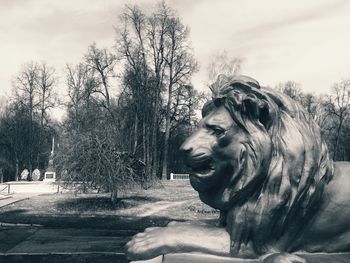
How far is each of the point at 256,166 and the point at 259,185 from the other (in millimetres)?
144

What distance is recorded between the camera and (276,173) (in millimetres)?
3029

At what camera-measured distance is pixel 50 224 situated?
47.0 ft

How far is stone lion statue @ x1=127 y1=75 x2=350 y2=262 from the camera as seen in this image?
3.03 meters

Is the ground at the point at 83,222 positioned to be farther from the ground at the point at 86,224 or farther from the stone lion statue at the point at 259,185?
the stone lion statue at the point at 259,185

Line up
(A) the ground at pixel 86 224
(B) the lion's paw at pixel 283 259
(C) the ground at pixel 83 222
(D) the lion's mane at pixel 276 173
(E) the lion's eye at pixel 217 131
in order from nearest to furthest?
(B) the lion's paw at pixel 283 259, (D) the lion's mane at pixel 276 173, (E) the lion's eye at pixel 217 131, (A) the ground at pixel 86 224, (C) the ground at pixel 83 222

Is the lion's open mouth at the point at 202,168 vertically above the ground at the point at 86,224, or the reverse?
the lion's open mouth at the point at 202,168

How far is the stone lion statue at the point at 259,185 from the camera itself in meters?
3.03

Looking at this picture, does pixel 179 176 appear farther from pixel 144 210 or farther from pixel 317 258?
pixel 317 258

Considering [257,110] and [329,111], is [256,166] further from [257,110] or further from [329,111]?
[329,111]

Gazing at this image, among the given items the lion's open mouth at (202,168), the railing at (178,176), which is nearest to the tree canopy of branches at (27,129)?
the railing at (178,176)

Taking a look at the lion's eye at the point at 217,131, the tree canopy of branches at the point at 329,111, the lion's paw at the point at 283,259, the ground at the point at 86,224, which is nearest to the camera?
the lion's paw at the point at 283,259

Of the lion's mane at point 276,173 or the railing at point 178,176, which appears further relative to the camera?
the railing at point 178,176

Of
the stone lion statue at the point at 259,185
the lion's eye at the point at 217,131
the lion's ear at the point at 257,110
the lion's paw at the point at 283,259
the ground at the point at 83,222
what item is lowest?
the ground at the point at 83,222

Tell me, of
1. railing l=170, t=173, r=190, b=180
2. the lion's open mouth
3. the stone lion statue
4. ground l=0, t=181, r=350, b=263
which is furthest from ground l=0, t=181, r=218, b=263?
railing l=170, t=173, r=190, b=180
